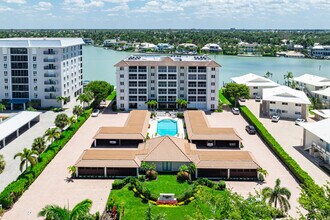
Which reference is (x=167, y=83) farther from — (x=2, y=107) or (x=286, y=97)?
(x=2, y=107)

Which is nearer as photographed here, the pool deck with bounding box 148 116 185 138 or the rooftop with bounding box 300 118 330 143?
the rooftop with bounding box 300 118 330 143

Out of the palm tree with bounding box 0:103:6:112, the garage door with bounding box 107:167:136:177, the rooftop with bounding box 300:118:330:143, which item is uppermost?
the rooftop with bounding box 300:118:330:143

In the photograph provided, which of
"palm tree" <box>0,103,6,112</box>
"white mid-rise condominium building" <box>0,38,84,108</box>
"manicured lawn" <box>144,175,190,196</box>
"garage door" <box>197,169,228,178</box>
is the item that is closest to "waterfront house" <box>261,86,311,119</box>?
"garage door" <box>197,169,228,178</box>

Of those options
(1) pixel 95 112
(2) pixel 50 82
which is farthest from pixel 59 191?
(2) pixel 50 82

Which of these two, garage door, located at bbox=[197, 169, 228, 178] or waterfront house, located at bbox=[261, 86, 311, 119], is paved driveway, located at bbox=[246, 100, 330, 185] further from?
garage door, located at bbox=[197, 169, 228, 178]

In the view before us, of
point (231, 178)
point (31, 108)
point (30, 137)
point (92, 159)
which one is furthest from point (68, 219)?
point (31, 108)
